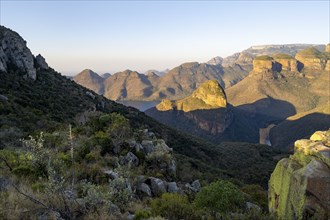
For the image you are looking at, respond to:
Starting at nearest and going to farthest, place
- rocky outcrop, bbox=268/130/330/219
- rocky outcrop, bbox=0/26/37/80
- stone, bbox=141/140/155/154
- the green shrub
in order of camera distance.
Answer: the green shrub, rocky outcrop, bbox=268/130/330/219, stone, bbox=141/140/155/154, rocky outcrop, bbox=0/26/37/80

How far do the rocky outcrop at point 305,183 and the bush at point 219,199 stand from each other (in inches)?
78.6

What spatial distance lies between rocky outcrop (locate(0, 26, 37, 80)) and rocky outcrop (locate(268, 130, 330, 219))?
5202 cm

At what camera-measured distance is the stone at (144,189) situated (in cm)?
1670

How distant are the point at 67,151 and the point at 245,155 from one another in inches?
3310

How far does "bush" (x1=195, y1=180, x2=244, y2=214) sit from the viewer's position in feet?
43.3

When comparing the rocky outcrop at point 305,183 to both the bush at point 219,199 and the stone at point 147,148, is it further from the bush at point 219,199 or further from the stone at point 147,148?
the stone at point 147,148

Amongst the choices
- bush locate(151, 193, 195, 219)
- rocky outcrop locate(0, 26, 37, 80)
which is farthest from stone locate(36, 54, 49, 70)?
bush locate(151, 193, 195, 219)

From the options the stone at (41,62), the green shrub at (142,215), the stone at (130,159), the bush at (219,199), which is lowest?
the stone at (130,159)

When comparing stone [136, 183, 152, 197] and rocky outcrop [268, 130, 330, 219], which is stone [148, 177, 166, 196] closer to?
stone [136, 183, 152, 197]

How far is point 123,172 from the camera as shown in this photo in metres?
16.6

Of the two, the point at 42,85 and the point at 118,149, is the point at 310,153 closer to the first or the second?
the point at 118,149

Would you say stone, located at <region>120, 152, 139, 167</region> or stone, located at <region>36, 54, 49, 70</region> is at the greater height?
stone, located at <region>36, 54, 49, 70</region>

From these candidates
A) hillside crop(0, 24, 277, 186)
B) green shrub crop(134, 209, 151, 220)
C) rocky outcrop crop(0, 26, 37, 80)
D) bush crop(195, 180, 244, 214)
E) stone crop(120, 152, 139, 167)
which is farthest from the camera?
rocky outcrop crop(0, 26, 37, 80)

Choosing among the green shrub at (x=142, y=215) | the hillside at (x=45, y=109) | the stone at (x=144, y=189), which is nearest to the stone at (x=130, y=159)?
the stone at (x=144, y=189)
